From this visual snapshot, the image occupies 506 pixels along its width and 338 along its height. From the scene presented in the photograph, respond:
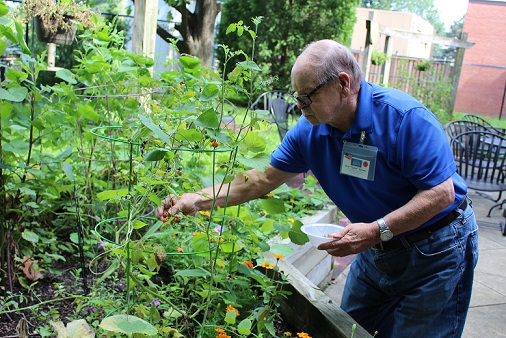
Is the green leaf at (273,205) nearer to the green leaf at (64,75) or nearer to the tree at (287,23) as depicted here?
the green leaf at (64,75)

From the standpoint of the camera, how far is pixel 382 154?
69.4 inches

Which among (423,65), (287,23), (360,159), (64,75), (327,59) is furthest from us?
(287,23)

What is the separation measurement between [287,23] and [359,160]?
35.6ft

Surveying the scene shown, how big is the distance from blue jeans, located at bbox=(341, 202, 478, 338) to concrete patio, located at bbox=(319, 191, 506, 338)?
1.11 metres

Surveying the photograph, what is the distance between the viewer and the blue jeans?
1.86m

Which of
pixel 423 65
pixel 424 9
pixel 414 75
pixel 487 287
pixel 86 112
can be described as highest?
pixel 424 9

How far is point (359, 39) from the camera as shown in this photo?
37.8 m

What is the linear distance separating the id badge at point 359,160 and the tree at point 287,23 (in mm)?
10157

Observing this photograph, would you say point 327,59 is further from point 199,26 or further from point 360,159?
point 199,26

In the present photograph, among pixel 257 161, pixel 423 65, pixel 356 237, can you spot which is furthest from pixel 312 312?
pixel 423 65

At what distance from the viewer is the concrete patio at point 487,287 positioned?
3.05m

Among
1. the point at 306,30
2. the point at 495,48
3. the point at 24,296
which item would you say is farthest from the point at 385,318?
the point at 495,48

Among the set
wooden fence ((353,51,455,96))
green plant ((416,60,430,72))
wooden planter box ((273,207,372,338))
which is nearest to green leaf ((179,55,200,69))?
wooden planter box ((273,207,372,338))

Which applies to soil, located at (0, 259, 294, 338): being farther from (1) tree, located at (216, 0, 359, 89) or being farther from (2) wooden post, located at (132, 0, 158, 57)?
(1) tree, located at (216, 0, 359, 89)
